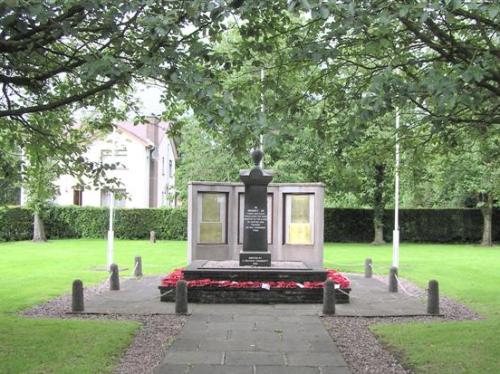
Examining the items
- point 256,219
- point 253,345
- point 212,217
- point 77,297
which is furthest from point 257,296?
point 212,217

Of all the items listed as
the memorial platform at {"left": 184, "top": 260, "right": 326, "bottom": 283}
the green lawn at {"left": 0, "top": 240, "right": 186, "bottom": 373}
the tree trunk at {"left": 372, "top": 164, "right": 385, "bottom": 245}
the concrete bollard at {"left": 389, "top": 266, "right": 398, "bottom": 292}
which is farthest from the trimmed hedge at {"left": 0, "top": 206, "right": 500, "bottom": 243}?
the memorial platform at {"left": 184, "top": 260, "right": 326, "bottom": 283}

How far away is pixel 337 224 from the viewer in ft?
125

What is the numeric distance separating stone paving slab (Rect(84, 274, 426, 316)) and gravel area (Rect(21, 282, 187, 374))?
1.45 ft

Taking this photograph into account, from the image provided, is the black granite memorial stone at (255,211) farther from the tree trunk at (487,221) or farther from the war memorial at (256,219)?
the tree trunk at (487,221)

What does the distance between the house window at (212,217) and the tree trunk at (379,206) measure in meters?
17.7

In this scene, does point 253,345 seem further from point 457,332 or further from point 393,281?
point 393,281

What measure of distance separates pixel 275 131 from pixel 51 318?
7.90 metres

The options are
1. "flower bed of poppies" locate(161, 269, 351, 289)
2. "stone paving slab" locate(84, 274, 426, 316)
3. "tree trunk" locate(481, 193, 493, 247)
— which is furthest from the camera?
"tree trunk" locate(481, 193, 493, 247)

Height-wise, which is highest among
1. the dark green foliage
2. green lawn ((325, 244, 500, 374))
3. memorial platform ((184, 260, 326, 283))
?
the dark green foliage

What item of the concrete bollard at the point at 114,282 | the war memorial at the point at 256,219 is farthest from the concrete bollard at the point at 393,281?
the concrete bollard at the point at 114,282

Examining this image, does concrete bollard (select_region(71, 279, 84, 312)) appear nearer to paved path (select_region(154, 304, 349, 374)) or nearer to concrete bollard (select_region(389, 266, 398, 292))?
paved path (select_region(154, 304, 349, 374))

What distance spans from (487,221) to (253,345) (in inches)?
1222

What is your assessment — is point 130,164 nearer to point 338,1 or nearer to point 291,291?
point 291,291

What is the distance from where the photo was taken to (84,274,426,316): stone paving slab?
11305 millimetres
